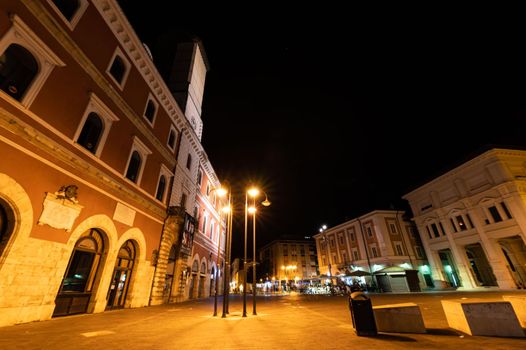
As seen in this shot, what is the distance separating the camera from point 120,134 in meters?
Answer: 11.7

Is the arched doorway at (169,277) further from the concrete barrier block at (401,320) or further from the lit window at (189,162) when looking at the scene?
the concrete barrier block at (401,320)

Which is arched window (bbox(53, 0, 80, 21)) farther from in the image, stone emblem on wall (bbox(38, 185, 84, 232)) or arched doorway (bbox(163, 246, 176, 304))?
arched doorway (bbox(163, 246, 176, 304))

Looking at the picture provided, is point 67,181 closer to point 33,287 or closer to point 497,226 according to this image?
point 33,287

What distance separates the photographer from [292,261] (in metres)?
63.7

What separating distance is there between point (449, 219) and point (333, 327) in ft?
95.0

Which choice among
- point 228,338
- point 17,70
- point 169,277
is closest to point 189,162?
point 169,277

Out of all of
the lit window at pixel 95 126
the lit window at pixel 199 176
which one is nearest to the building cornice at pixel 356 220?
the lit window at pixel 199 176

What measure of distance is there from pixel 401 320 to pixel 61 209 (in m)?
11.3

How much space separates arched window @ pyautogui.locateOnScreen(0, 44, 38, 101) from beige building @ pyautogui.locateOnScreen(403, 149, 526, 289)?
1331 inches

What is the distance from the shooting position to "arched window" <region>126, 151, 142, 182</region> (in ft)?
41.6

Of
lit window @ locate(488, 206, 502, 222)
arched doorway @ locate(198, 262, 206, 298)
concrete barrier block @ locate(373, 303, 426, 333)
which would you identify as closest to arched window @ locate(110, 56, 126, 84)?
concrete barrier block @ locate(373, 303, 426, 333)

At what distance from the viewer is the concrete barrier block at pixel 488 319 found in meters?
4.53

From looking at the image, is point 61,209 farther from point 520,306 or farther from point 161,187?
point 520,306

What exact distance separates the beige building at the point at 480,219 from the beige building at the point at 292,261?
38422 millimetres
